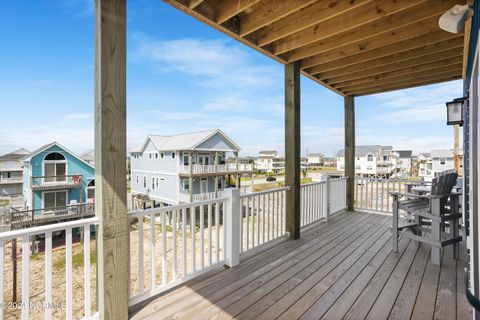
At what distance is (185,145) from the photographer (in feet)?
38.2

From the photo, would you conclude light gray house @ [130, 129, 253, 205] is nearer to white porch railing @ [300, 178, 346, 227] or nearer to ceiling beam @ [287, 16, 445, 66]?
Result: white porch railing @ [300, 178, 346, 227]

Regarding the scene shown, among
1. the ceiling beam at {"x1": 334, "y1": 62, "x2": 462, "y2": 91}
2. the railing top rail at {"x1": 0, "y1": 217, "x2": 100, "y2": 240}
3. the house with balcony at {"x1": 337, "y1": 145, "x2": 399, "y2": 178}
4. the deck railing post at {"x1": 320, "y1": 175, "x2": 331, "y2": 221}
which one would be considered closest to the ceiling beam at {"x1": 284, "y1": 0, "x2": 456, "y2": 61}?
the ceiling beam at {"x1": 334, "y1": 62, "x2": 462, "y2": 91}

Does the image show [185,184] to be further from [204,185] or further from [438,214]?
[438,214]

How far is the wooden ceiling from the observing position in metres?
2.17

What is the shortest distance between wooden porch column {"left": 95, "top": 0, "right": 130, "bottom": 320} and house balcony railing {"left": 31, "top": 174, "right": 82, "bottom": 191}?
394 centimetres

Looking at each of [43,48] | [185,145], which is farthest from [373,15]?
[185,145]

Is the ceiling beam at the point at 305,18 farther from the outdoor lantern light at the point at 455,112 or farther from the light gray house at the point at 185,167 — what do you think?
the light gray house at the point at 185,167

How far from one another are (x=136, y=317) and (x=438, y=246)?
3099 millimetres

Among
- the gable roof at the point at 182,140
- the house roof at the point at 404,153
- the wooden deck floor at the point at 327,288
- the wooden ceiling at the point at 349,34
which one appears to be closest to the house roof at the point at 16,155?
the wooden deck floor at the point at 327,288

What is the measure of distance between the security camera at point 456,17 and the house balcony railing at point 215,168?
10847mm

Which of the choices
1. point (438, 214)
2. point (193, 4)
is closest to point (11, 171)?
point (193, 4)

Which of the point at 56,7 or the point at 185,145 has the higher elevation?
the point at 56,7

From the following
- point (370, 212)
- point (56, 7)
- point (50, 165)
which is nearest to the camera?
point (56, 7)

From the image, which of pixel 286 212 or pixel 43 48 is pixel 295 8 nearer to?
pixel 286 212
